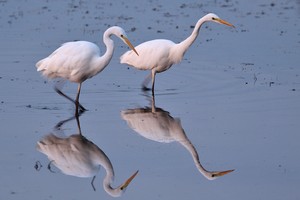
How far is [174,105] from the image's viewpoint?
11367mm

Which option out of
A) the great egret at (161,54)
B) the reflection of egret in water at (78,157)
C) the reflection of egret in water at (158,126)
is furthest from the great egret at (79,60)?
the reflection of egret in water at (78,157)

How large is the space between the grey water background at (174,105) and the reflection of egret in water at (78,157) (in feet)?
0.30

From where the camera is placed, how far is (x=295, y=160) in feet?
28.7

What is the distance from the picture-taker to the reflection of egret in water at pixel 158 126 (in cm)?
945

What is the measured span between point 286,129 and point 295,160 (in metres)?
1.33

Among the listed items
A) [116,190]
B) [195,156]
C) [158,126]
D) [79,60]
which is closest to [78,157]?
[116,190]

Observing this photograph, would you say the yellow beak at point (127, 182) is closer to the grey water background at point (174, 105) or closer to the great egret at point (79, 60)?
the grey water background at point (174, 105)

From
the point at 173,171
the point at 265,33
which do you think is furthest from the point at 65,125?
the point at 265,33

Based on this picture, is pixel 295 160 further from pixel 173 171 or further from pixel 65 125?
pixel 65 125

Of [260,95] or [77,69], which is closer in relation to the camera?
[77,69]

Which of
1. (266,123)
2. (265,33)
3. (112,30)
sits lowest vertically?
(265,33)

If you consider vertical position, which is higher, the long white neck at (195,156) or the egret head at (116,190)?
the egret head at (116,190)

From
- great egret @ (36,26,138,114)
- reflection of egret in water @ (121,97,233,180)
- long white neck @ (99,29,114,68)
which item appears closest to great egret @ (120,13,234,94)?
reflection of egret in water @ (121,97,233,180)

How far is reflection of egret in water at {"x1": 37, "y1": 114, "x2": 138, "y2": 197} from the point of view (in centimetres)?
805
